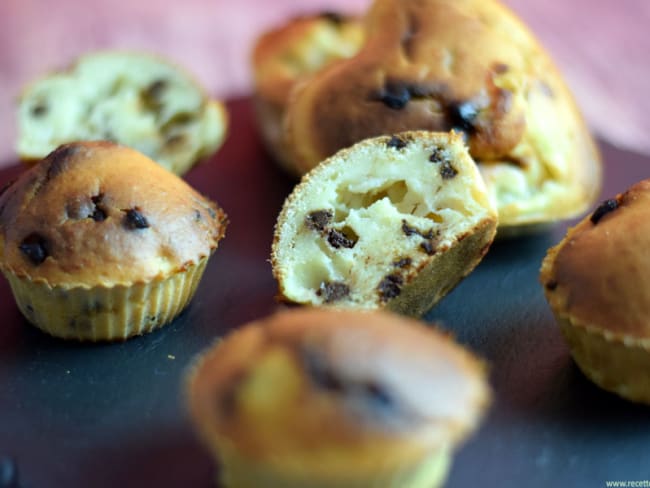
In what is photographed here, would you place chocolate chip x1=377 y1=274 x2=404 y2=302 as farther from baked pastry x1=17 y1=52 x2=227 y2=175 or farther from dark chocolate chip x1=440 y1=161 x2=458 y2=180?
baked pastry x1=17 y1=52 x2=227 y2=175

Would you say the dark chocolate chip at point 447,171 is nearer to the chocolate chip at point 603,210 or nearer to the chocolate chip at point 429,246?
the chocolate chip at point 429,246

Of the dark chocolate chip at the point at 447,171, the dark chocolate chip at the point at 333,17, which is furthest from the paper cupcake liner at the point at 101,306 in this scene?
the dark chocolate chip at the point at 333,17

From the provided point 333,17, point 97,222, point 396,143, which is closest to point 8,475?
point 97,222

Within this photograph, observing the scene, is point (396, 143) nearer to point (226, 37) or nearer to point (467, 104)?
point (467, 104)

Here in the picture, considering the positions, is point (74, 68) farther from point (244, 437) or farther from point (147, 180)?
point (244, 437)

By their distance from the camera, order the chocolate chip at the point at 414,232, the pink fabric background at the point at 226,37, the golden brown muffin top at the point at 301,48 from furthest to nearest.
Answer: the pink fabric background at the point at 226,37 < the golden brown muffin top at the point at 301,48 < the chocolate chip at the point at 414,232

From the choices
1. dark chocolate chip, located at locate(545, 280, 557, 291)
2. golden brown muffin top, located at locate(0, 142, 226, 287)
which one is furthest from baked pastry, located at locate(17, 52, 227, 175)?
dark chocolate chip, located at locate(545, 280, 557, 291)
